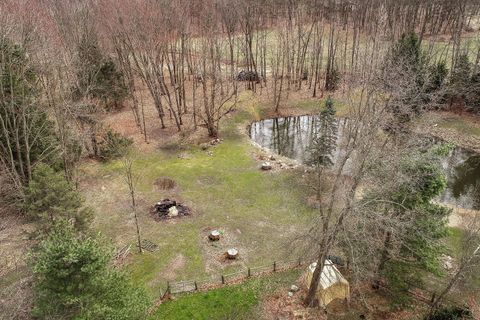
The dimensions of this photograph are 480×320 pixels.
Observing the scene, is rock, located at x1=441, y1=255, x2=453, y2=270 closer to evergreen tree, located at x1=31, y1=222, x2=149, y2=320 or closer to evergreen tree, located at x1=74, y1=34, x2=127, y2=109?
evergreen tree, located at x1=31, y1=222, x2=149, y2=320

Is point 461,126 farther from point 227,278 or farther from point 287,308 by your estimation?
point 227,278

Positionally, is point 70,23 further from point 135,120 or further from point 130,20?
point 135,120

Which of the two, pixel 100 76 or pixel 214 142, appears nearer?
pixel 214 142

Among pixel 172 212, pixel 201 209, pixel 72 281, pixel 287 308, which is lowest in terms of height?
pixel 287 308

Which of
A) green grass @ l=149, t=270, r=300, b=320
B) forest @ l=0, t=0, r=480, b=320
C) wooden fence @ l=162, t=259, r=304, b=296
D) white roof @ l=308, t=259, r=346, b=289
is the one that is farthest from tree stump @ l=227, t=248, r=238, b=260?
white roof @ l=308, t=259, r=346, b=289

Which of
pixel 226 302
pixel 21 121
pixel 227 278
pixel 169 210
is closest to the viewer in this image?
pixel 226 302

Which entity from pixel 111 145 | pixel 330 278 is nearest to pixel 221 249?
pixel 330 278
